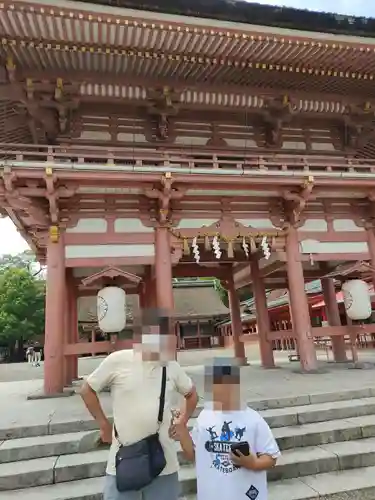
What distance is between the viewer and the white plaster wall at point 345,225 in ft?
31.4

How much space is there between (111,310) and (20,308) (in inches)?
990

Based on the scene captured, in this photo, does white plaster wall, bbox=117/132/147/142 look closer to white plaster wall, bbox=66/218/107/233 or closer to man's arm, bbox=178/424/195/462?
white plaster wall, bbox=66/218/107/233

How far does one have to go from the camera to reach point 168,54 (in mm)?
7801

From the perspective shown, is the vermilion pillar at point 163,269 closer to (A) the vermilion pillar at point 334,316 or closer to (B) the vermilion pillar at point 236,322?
(B) the vermilion pillar at point 236,322

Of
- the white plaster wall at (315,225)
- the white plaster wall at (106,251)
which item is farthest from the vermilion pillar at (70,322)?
the white plaster wall at (315,225)

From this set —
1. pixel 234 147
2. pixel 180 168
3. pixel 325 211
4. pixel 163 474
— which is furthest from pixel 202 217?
pixel 163 474

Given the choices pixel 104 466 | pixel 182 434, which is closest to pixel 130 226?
pixel 104 466

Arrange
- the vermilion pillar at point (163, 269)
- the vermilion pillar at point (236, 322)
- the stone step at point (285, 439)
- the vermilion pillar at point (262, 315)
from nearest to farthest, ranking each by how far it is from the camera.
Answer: the stone step at point (285, 439) < the vermilion pillar at point (163, 269) < the vermilion pillar at point (262, 315) < the vermilion pillar at point (236, 322)

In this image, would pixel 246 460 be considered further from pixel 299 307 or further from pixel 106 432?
pixel 299 307

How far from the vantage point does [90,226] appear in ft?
27.3

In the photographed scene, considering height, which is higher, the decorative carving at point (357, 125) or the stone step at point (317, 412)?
the decorative carving at point (357, 125)

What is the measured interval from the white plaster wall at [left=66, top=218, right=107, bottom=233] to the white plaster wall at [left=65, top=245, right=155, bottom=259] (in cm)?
36

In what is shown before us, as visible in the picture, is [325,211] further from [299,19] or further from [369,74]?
[299,19]

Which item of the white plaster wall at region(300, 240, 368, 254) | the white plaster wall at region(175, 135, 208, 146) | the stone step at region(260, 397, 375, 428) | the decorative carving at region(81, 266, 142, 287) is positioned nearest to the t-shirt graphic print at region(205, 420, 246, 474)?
the stone step at region(260, 397, 375, 428)
